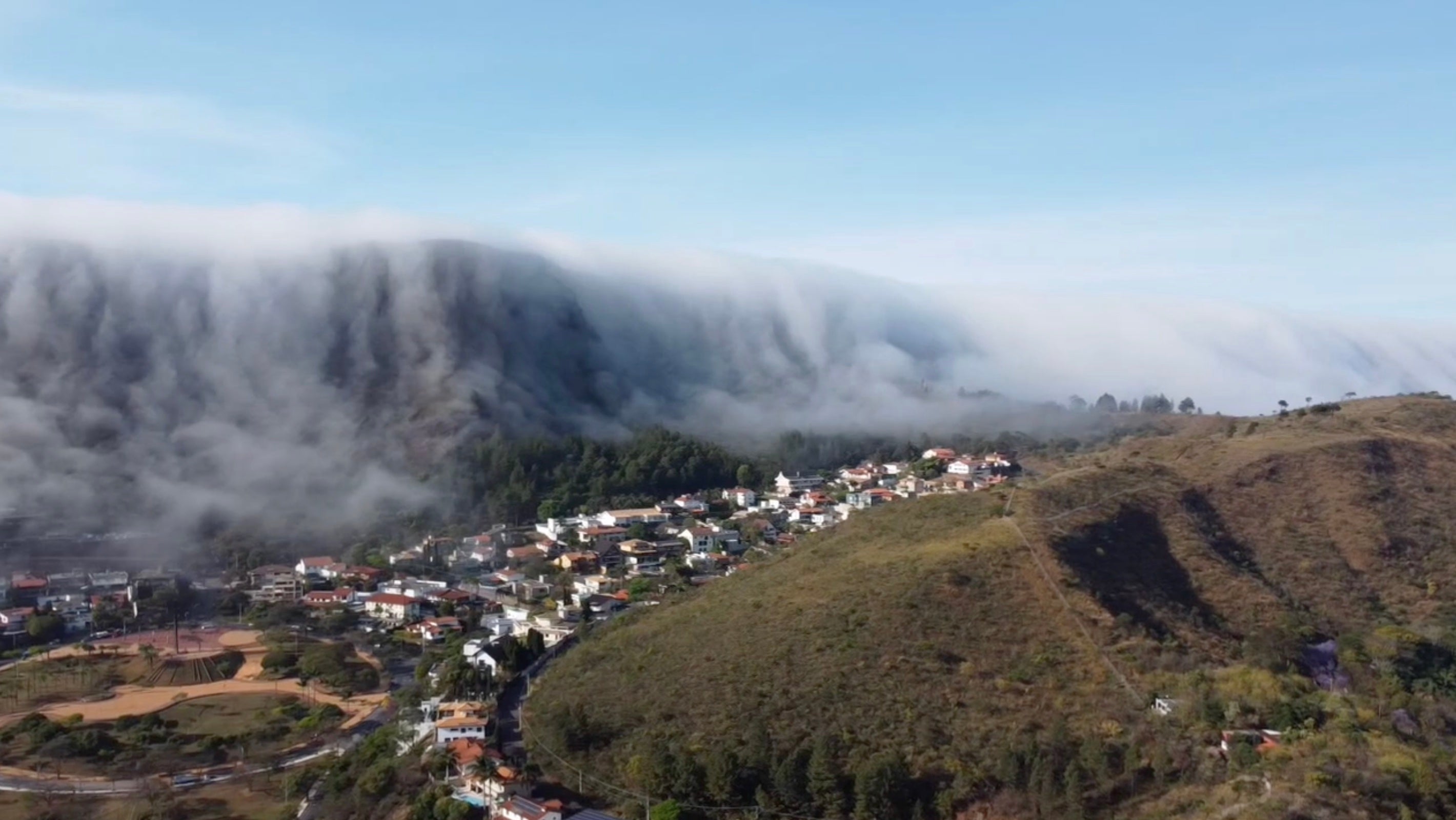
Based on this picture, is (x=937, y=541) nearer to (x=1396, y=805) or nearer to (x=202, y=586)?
(x=1396, y=805)

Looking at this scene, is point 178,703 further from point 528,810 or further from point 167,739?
point 528,810

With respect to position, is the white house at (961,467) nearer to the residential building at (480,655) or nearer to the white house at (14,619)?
the residential building at (480,655)

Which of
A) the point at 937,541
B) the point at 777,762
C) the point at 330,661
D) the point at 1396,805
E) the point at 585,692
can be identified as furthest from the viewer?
the point at 330,661

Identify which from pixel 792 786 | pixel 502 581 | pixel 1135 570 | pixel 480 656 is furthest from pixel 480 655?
pixel 1135 570

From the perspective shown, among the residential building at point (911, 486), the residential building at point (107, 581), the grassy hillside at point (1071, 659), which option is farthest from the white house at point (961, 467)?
the residential building at point (107, 581)

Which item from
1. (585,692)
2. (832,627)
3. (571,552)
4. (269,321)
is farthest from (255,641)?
(269,321)
